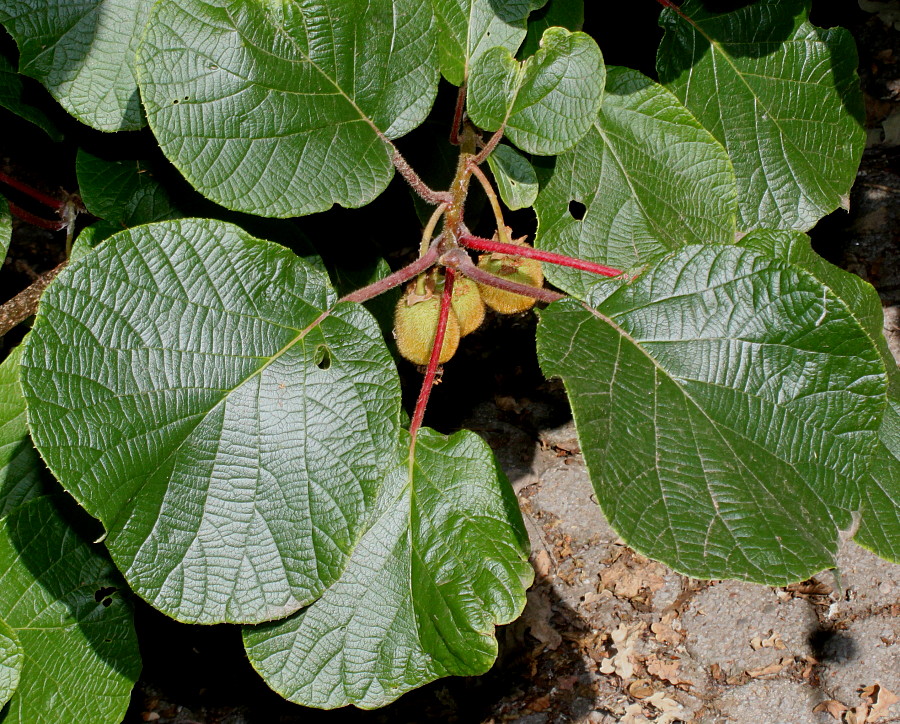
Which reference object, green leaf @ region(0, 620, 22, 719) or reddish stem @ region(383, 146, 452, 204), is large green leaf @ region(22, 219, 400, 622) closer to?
reddish stem @ region(383, 146, 452, 204)

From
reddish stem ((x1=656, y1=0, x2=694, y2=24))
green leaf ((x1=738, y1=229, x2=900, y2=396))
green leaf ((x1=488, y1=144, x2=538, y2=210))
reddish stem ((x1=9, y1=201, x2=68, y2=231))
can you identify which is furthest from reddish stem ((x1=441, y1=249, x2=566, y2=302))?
reddish stem ((x1=9, y1=201, x2=68, y2=231))

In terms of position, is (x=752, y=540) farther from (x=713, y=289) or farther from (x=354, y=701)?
(x=354, y=701)

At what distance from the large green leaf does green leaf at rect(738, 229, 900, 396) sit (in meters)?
0.71

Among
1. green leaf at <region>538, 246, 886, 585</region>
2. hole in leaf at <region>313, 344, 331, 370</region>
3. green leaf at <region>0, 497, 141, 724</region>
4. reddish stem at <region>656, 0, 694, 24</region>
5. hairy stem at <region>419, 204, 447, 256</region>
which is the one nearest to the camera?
green leaf at <region>538, 246, 886, 585</region>

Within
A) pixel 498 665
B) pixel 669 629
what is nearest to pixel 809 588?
pixel 669 629

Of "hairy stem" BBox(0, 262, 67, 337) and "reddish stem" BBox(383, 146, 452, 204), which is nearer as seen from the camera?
"reddish stem" BBox(383, 146, 452, 204)

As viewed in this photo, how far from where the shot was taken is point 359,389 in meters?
1.21

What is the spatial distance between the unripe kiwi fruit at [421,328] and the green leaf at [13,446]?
761mm

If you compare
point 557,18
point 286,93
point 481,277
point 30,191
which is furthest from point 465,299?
point 30,191

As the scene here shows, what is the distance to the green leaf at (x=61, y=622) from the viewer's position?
1457 millimetres

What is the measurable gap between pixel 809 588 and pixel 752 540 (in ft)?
4.12

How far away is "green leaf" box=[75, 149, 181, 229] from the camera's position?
1528 millimetres

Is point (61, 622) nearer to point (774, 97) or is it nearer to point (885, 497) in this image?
point (885, 497)

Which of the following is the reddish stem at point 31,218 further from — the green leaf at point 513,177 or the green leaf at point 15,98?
the green leaf at point 513,177
